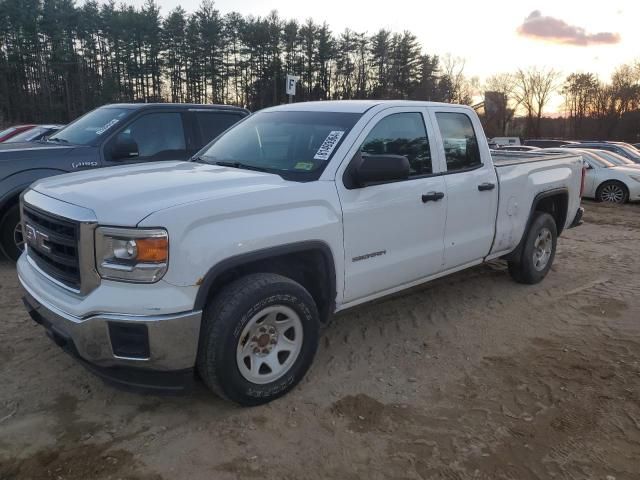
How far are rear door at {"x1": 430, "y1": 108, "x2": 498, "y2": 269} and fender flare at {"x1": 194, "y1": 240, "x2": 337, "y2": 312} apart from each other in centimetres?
137

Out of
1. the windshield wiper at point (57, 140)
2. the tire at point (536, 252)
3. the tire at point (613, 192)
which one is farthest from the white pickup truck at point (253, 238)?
the tire at point (613, 192)

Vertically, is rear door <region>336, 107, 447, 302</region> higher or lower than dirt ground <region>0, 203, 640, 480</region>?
higher

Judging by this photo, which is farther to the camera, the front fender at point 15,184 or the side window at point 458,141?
the front fender at point 15,184

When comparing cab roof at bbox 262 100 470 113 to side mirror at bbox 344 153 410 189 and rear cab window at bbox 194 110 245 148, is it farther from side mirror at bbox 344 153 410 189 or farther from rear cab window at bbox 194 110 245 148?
rear cab window at bbox 194 110 245 148

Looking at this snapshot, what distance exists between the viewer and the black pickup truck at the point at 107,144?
18.9 ft

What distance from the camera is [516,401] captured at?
11.6ft

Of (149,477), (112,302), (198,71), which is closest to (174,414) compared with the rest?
(149,477)

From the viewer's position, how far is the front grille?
297 cm

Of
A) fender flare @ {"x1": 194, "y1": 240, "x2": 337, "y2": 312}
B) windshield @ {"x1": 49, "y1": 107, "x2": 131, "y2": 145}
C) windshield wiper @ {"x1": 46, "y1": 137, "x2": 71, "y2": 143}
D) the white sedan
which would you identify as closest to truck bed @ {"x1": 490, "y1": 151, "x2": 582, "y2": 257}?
fender flare @ {"x1": 194, "y1": 240, "x2": 337, "y2": 312}

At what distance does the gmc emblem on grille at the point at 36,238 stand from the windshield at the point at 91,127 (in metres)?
2.99

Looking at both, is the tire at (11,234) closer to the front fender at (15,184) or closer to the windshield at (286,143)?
the front fender at (15,184)

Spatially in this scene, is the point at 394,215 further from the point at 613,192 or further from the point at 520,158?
the point at 613,192

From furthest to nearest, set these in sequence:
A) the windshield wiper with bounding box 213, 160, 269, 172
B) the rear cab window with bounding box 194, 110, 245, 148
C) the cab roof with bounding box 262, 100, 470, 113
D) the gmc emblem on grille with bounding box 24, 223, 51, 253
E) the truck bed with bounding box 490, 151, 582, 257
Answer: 1. the rear cab window with bounding box 194, 110, 245, 148
2. the truck bed with bounding box 490, 151, 582, 257
3. the cab roof with bounding box 262, 100, 470, 113
4. the windshield wiper with bounding box 213, 160, 269, 172
5. the gmc emblem on grille with bounding box 24, 223, 51, 253

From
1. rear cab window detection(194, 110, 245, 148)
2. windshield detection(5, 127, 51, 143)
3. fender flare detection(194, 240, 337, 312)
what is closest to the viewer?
fender flare detection(194, 240, 337, 312)
